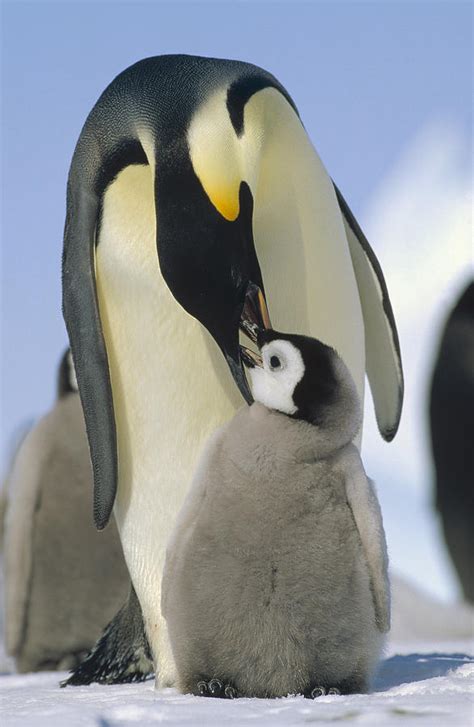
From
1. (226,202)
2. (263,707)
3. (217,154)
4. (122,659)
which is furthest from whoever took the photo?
(122,659)

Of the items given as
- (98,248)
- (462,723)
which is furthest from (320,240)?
(462,723)

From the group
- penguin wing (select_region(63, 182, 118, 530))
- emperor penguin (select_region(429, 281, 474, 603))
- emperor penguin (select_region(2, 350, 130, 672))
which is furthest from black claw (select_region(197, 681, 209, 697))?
emperor penguin (select_region(429, 281, 474, 603))

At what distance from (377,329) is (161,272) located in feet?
3.06

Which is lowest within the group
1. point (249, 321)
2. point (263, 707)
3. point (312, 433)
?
point (263, 707)

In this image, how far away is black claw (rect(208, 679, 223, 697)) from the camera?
2.76 metres

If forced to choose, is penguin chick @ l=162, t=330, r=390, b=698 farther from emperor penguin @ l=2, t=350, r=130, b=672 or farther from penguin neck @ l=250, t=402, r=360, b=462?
emperor penguin @ l=2, t=350, r=130, b=672

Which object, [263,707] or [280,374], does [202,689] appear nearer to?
[263,707]

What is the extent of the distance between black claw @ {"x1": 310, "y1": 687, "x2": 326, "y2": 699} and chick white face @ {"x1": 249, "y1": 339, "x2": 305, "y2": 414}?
22.6 inches

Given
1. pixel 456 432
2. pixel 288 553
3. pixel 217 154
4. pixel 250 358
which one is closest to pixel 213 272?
pixel 250 358

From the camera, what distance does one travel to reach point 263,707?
2.54m

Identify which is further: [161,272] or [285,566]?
[161,272]

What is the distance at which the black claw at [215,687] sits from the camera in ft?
9.05

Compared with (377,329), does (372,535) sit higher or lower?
lower

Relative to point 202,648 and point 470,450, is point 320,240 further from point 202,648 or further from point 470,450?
point 470,450
